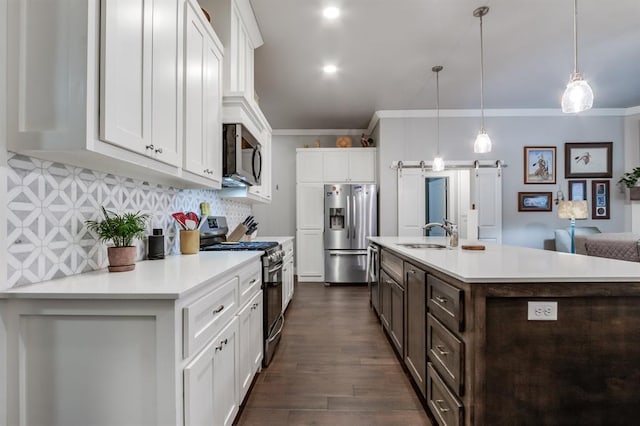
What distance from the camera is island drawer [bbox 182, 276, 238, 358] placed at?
1.08 meters

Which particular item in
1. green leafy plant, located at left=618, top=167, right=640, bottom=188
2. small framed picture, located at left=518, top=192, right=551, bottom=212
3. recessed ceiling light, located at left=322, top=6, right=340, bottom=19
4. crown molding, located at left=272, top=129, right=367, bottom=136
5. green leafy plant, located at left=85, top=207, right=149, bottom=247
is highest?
recessed ceiling light, located at left=322, top=6, right=340, bottom=19

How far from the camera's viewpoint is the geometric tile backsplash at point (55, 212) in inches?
43.5

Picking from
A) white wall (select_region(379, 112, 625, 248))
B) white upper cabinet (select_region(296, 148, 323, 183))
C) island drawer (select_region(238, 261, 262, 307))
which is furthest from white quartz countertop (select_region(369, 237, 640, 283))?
white upper cabinet (select_region(296, 148, 323, 183))

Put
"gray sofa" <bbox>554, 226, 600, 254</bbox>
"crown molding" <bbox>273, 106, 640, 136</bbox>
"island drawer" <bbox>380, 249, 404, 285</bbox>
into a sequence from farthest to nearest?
1. "crown molding" <bbox>273, 106, 640, 136</bbox>
2. "gray sofa" <bbox>554, 226, 600, 254</bbox>
3. "island drawer" <bbox>380, 249, 404, 285</bbox>

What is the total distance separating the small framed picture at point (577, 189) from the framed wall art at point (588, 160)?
0.10m

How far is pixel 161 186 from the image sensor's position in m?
2.07

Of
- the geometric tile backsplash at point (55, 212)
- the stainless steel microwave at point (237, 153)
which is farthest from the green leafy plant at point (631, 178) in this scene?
the geometric tile backsplash at point (55, 212)

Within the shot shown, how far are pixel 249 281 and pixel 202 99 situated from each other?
1200 mm

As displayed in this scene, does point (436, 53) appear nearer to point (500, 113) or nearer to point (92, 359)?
point (500, 113)

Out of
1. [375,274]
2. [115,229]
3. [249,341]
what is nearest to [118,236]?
[115,229]

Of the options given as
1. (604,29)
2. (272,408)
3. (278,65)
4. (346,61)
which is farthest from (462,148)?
Result: (272,408)

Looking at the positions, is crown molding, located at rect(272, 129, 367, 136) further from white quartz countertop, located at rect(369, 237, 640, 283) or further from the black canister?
white quartz countertop, located at rect(369, 237, 640, 283)

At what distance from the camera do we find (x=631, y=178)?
5137 mm

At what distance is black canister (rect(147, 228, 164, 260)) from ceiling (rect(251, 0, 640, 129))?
212 cm
